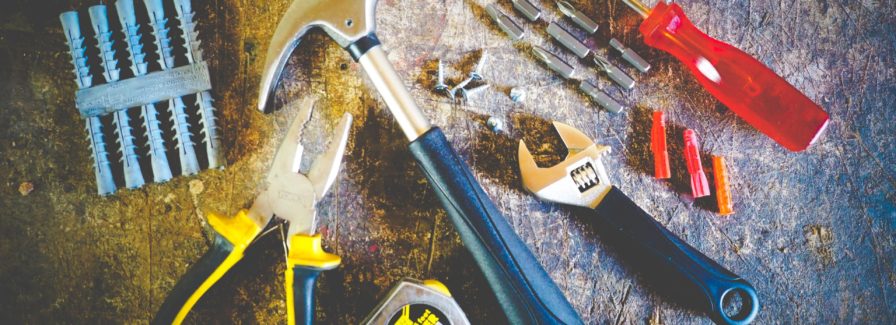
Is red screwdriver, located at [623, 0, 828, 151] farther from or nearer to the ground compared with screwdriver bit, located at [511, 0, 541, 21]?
nearer to the ground

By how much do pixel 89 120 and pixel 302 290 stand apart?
0.72m

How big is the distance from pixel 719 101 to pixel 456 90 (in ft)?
2.47

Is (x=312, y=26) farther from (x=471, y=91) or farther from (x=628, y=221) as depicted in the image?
(x=628, y=221)

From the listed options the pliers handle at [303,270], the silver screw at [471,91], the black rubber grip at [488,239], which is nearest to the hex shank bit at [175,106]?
the pliers handle at [303,270]

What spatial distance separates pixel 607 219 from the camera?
1.42 metres

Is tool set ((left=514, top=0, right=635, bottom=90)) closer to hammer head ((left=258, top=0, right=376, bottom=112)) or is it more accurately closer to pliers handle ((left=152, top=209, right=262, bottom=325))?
hammer head ((left=258, top=0, right=376, bottom=112))


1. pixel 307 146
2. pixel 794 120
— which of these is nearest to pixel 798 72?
pixel 794 120

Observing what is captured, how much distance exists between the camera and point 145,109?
4.65 ft

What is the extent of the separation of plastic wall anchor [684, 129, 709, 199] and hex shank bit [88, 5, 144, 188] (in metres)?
1.45

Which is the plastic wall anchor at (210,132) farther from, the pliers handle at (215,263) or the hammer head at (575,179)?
the hammer head at (575,179)

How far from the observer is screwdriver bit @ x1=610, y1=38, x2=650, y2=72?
4.98 ft

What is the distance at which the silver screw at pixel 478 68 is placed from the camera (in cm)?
150

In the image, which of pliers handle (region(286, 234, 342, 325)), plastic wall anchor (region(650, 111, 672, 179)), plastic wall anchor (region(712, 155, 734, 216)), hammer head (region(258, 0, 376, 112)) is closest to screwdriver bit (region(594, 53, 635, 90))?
plastic wall anchor (region(650, 111, 672, 179))

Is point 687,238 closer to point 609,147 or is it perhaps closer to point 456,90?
point 609,147
